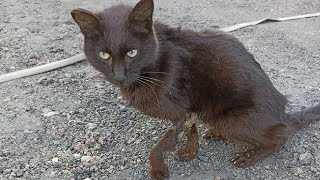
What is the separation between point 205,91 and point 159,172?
55 centimetres

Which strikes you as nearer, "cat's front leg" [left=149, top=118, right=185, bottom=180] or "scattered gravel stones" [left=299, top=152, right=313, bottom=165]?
"cat's front leg" [left=149, top=118, right=185, bottom=180]

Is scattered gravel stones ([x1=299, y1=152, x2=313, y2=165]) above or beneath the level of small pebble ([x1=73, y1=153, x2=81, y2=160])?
above

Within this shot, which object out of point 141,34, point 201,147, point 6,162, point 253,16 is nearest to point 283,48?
point 253,16

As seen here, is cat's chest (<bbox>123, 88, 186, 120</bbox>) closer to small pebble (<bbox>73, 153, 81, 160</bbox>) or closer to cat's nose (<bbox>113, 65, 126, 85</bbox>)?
cat's nose (<bbox>113, 65, 126, 85</bbox>)

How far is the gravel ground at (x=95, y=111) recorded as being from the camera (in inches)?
123

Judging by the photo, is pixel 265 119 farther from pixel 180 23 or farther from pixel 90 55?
pixel 180 23

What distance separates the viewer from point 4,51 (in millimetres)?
4375

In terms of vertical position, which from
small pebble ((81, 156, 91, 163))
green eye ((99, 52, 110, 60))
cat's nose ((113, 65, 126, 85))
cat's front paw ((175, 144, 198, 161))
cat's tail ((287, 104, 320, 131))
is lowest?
small pebble ((81, 156, 91, 163))

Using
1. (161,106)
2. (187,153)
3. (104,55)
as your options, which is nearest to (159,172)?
(187,153)

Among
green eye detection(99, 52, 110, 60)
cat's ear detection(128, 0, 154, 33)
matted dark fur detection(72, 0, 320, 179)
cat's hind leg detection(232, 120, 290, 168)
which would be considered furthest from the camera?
cat's hind leg detection(232, 120, 290, 168)

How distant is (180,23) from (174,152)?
2.06 m

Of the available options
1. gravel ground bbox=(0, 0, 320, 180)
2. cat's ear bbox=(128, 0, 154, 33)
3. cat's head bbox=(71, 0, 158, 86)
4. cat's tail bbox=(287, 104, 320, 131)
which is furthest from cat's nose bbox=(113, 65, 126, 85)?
cat's tail bbox=(287, 104, 320, 131)

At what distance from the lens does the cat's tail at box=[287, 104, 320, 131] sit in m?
3.25

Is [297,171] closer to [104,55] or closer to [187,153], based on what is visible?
[187,153]
